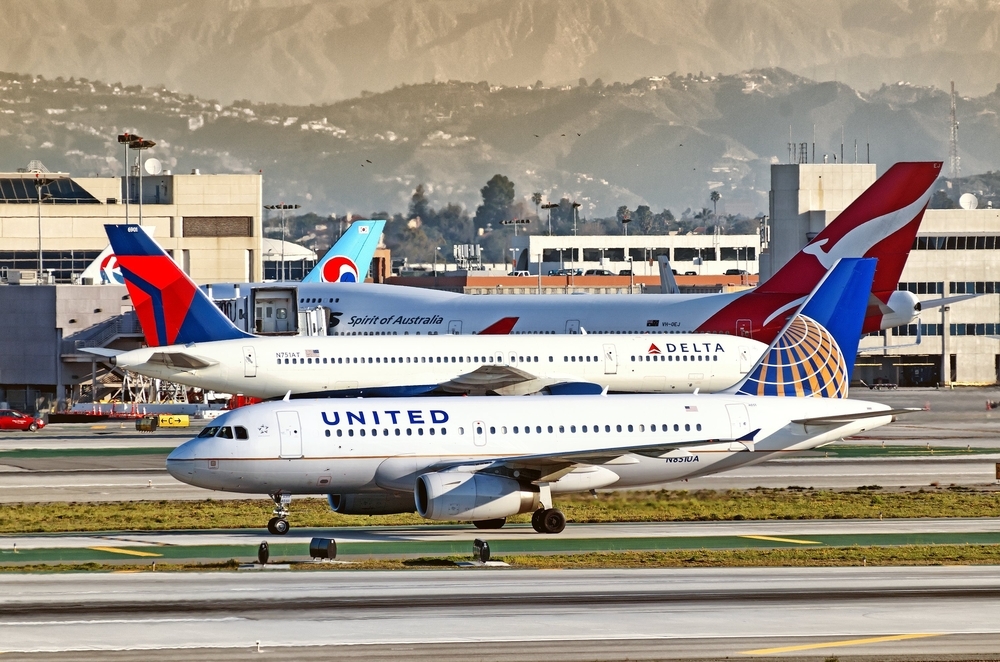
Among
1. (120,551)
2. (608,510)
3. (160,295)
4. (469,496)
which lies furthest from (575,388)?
(120,551)

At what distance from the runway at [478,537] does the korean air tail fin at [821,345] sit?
483 cm

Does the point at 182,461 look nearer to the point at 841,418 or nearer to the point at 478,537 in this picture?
the point at 478,537

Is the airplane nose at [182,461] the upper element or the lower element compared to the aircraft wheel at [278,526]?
upper

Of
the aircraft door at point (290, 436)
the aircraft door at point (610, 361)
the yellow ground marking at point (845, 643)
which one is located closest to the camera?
the yellow ground marking at point (845, 643)

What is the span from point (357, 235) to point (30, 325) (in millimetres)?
31870

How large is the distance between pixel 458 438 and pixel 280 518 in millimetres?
5385

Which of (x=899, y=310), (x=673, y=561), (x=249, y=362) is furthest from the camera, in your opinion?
(x=899, y=310)

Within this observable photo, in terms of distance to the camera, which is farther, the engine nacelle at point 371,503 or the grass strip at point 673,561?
the engine nacelle at point 371,503

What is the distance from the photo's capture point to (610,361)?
68.5 m

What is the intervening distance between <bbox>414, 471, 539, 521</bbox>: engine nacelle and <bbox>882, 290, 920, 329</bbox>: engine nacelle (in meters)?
43.1

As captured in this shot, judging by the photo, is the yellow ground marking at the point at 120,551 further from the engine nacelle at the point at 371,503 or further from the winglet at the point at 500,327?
the winglet at the point at 500,327

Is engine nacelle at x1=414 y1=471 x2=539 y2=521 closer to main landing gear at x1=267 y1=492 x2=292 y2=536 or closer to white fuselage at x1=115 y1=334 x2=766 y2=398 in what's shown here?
main landing gear at x1=267 y1=492 x2=292 y2=536

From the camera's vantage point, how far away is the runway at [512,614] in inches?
926

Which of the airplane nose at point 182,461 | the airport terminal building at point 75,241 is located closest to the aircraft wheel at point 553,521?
the airplane nose at point 182,461
